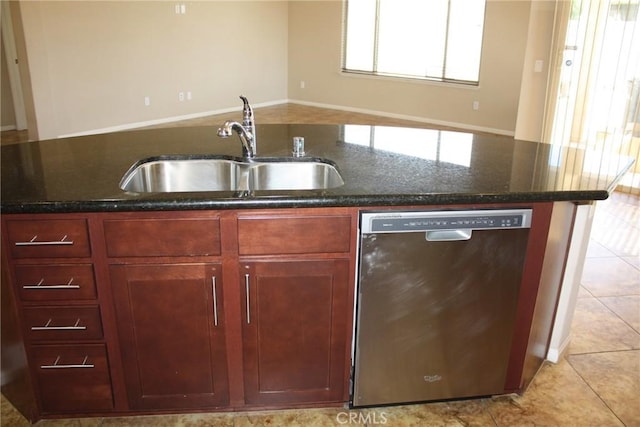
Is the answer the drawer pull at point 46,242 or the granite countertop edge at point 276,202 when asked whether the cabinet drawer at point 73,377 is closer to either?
the drawer pull at point 46,242

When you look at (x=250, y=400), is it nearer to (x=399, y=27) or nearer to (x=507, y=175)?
(x=507, y=175)

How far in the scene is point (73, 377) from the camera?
1925mm

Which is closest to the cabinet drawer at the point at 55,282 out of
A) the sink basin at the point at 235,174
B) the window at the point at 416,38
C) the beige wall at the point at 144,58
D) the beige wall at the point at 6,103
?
the sink basin at the point at 235,174

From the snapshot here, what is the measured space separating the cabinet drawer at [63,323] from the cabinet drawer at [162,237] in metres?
0.27

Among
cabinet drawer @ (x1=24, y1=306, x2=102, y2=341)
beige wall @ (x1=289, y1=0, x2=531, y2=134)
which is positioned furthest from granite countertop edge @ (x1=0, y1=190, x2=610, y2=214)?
beige wall @ (x1=289, y1=0, x2=531, y2=134)

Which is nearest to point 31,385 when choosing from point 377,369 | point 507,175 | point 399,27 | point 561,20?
point 377,369

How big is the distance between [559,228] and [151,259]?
1.52 m

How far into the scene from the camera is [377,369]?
200 cm

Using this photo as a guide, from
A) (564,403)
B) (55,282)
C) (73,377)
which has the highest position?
(55,282)

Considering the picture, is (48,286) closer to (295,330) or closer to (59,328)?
(59,328)

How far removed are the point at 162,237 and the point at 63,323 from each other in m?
0.49

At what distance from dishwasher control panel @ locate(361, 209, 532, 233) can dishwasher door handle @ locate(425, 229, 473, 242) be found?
0.02 meters

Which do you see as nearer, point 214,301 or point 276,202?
point 276,202

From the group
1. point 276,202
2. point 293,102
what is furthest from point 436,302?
point 293,102
